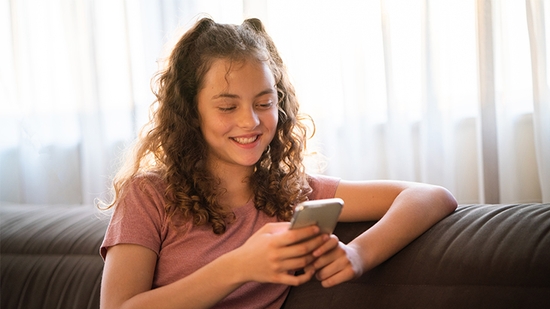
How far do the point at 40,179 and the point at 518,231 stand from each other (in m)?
2.72

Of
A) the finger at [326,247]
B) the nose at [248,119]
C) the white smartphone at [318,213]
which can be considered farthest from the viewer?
the nose at [248,119]

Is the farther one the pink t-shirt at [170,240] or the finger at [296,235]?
the pink t-shirt at [170,240]

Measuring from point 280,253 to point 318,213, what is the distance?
10 centimetres

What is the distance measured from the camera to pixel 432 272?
4.06 ft

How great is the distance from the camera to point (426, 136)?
2.64 m

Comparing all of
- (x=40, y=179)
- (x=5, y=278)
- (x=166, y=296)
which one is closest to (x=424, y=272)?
(x=166, y=296)

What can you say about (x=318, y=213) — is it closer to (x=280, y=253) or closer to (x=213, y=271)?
(x=280, y=253)

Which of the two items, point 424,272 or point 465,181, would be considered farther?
point 465,181

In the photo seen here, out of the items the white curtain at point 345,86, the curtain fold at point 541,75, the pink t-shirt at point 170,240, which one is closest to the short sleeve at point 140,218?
the pink t-shirt at point 170,240

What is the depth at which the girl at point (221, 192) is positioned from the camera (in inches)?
48.9

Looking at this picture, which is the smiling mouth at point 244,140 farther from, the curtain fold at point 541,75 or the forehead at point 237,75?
the curtain fold at point 541,75

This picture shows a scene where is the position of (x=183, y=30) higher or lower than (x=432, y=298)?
higher

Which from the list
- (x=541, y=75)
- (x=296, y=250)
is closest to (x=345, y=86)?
(x=541, y=75)

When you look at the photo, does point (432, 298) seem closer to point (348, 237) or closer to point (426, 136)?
point (348, 237)
